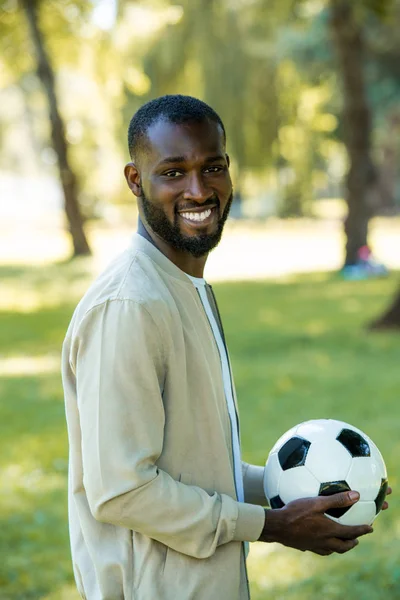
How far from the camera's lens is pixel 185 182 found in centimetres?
221

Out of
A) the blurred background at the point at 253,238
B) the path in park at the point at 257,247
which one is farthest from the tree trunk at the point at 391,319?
the path in park at the point at 257,247

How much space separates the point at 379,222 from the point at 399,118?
4.42 meters

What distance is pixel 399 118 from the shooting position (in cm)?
3866

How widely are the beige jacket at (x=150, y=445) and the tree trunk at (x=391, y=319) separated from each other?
10064 mm

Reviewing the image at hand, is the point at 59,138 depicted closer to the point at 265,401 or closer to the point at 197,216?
the point at 265,401

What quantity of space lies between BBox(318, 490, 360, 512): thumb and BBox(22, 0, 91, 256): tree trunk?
21.3 metres

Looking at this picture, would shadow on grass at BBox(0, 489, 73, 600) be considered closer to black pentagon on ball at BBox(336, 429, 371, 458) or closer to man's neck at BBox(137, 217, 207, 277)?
black pentagon on ball at BBox(336, 429, 371, 458)

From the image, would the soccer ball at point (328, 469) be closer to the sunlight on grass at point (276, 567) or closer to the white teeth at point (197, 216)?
the white teeth at point (197, 216)

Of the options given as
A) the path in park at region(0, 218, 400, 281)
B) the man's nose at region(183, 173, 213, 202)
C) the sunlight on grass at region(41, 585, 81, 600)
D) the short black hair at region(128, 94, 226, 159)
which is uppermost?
the short black hair at region(128, 94, 226, 159)

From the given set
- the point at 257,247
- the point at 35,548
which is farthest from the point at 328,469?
the point at 257,247

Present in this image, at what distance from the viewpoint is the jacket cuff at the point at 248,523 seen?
6.89 ft

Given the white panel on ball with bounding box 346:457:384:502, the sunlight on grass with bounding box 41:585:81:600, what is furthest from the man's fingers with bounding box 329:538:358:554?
the sunlight on grass with bounding box 41:585:81:600

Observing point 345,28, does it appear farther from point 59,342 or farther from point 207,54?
point 59,342

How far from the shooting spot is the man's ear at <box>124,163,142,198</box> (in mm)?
2273
